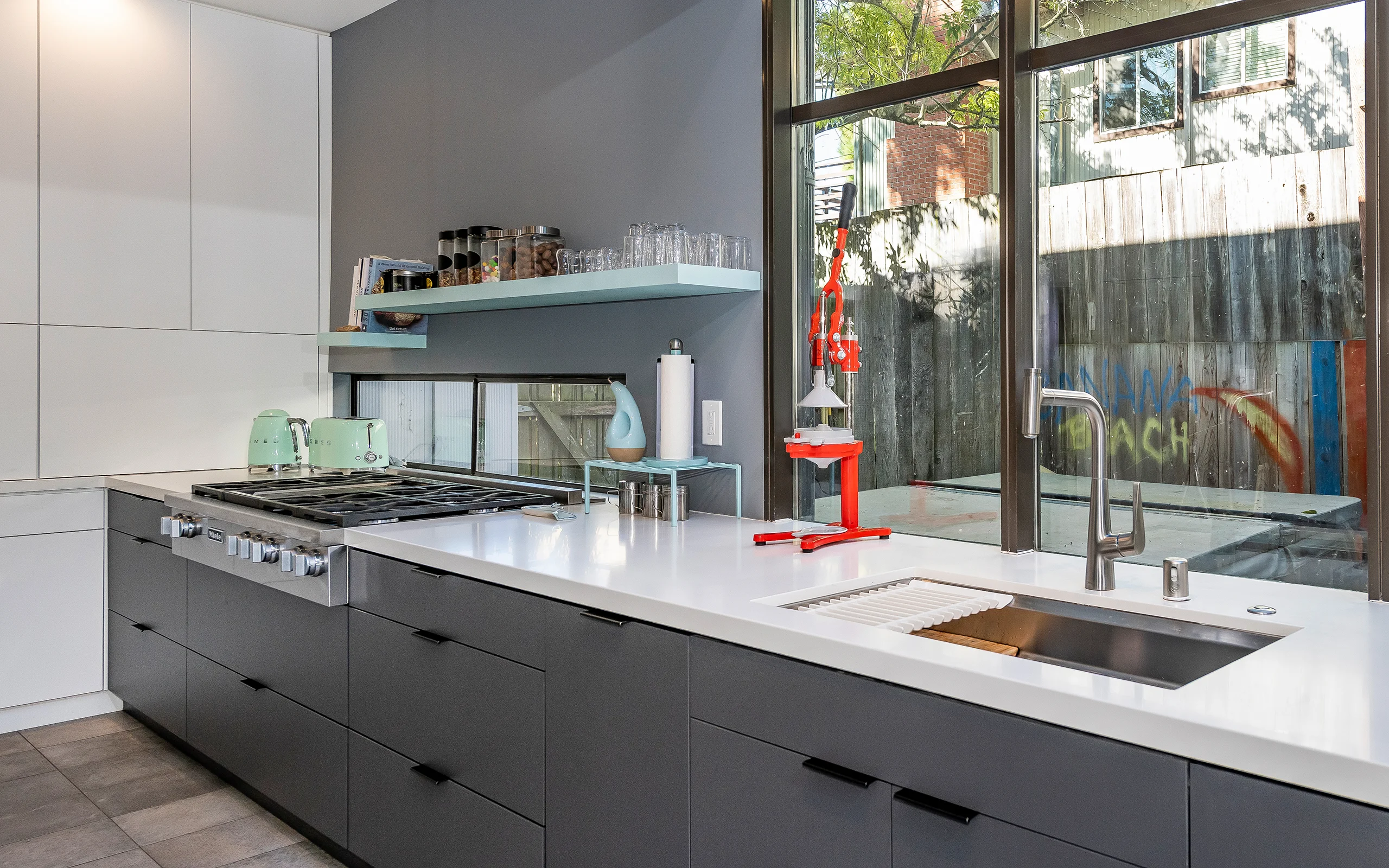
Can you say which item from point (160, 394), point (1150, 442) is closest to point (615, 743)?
point (1150, 442)

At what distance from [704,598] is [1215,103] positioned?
1338 millimetres

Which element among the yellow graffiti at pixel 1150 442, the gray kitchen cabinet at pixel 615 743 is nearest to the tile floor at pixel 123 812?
the gray kitchen cabinet at pixel 615 743

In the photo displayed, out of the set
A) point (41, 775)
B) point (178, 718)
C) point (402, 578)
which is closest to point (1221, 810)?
point (402, 578)

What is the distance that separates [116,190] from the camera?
370 cm

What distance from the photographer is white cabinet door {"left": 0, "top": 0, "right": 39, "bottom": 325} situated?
136 inches

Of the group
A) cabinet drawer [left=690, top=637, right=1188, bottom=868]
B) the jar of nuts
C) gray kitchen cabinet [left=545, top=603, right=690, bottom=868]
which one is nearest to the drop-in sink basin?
cabinet drawer [left=690, top=637, right=1188, bottom=868]

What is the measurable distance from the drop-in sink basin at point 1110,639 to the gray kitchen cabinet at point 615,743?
26cm

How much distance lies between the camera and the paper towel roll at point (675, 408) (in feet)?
8.57

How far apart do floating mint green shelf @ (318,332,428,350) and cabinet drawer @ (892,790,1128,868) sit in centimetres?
279

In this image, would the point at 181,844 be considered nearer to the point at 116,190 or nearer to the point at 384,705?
the point at 384,705

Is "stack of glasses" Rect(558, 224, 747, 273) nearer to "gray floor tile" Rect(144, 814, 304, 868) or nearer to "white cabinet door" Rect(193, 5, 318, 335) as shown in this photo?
"gray floor tile" Rect(144, 814, 304, 868)

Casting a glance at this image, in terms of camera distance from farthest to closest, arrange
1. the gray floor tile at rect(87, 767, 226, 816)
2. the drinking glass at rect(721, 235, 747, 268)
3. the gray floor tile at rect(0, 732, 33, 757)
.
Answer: the gray floor tile at rect(0, 732, 33, 757), the gray floor tile at rect(87, 767, 226, 816), the drinking glass at rect(721, 235, 747, 268)

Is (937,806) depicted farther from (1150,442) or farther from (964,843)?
(1150,442)

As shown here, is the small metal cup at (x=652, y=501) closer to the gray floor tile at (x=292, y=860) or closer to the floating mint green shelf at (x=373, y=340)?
the gray floor tile at (x=292, y=860)
